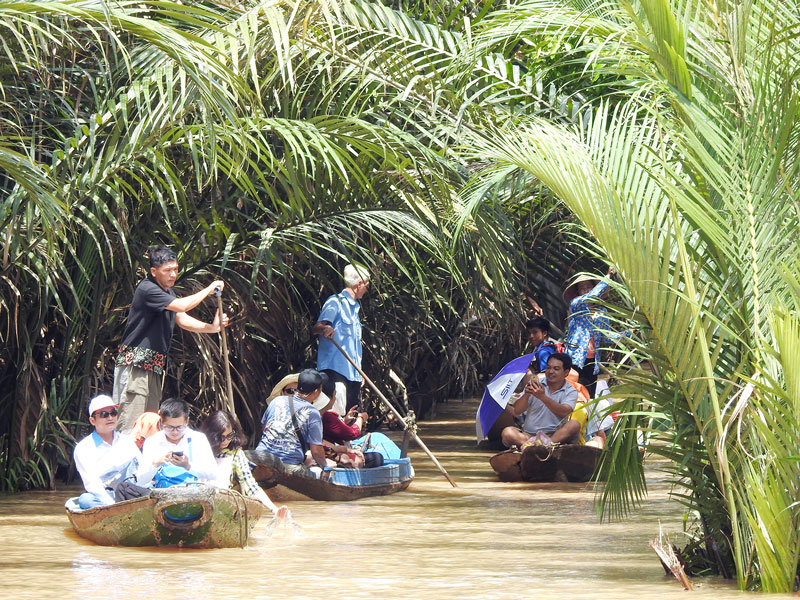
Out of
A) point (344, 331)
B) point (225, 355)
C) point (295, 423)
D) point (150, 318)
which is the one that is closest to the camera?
point (150, 318)

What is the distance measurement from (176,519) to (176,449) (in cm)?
58

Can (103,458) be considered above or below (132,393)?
below

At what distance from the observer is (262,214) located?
10898 millimetres

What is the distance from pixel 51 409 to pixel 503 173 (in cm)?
396

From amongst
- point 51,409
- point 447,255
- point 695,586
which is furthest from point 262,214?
point 695,586

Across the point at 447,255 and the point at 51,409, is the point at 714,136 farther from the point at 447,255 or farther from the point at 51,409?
the point at 51,409

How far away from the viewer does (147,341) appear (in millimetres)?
8969

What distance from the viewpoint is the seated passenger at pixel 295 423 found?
9812 millimetres

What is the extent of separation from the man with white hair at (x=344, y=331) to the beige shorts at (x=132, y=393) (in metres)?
2.37

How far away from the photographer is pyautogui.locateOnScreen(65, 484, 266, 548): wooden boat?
7461 mm

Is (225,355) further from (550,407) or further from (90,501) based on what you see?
(550,407)

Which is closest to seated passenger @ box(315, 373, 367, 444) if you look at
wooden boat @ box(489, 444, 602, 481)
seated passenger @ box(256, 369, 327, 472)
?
seated passenger @ box(256, 369, 327, 472)

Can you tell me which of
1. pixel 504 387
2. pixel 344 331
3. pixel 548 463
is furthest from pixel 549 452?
pixel 344 331

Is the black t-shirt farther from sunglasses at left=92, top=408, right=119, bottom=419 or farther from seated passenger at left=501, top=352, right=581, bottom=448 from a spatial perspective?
seated passenger at left=501, top=352, right=581, bottom=448
